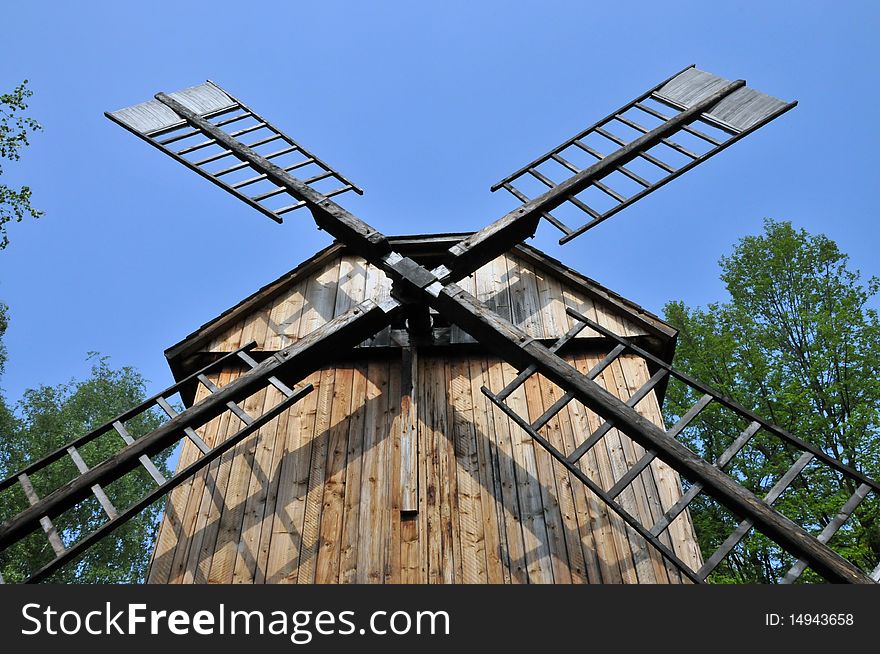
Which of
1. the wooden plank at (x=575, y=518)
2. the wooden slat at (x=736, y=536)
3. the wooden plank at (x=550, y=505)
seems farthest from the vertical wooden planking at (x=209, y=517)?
the wooden slat at (x=736, y=536)

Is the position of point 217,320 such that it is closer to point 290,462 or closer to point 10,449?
point 290,462

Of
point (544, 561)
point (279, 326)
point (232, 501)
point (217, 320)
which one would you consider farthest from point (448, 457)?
point (217, 320)

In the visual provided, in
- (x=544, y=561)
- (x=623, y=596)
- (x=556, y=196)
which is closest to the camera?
(x=623, y=596)

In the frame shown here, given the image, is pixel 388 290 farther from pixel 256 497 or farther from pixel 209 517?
pixel 209 517

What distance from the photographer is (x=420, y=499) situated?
5.83 m

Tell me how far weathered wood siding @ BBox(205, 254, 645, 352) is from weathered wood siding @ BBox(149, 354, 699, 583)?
655 mm

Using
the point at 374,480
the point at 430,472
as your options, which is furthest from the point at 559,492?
the point at 374,480

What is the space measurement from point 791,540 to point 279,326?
198 inches

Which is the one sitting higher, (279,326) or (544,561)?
(279,326)

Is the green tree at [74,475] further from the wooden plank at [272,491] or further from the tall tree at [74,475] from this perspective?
the wooden plank at [272,491]

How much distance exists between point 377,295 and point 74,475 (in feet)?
37.0

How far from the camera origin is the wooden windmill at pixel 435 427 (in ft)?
16.2

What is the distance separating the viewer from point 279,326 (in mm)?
7434

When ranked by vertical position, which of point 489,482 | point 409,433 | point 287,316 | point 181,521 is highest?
point 287,316
